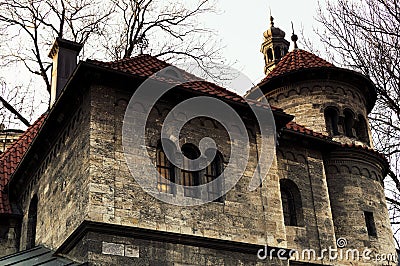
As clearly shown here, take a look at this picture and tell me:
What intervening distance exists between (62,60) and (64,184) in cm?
569

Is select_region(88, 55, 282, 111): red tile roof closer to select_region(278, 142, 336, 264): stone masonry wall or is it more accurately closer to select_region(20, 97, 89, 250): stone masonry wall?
select_region(20, 97, 89, 250): stone masonry wall

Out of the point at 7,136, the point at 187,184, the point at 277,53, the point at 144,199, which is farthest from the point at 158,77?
the point at 277,53

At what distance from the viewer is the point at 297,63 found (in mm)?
17891

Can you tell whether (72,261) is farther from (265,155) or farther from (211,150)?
(265,155)

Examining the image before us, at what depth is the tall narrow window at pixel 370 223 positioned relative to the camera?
588 inches

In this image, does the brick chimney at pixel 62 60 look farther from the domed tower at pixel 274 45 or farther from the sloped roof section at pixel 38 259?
the domed tower at pixel 274 45

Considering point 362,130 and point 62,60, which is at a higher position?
point 62,60

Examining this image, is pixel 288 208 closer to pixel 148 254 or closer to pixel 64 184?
pixel 148 254

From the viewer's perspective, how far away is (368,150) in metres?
15.7

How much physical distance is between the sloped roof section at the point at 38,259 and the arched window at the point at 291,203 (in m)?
5.45

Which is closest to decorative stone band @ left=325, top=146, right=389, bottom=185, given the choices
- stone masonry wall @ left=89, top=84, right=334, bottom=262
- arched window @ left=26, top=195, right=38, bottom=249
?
stone masonry wall @ left=89, top=84, right=334, bottom=262

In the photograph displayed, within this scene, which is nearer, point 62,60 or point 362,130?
point 62,60

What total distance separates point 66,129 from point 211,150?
321 centimetres

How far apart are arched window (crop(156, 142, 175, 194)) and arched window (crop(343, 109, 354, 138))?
6810 millimetres
